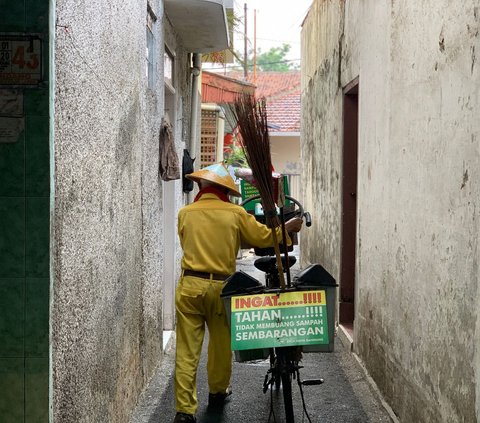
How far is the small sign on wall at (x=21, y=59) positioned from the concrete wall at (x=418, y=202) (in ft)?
6.93

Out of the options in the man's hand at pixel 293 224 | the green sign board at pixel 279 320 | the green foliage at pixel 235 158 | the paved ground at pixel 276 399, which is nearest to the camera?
the green sign board at pixel 279 320

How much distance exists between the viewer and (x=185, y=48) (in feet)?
36.0

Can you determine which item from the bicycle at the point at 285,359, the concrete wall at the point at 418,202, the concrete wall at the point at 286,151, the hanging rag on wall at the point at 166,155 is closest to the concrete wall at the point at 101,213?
the hanging rag on wall at the point at 166,155

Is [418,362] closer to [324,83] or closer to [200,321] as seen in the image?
[200,321]

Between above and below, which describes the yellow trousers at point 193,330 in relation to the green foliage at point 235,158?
below

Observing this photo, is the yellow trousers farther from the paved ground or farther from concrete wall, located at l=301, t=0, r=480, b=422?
concrete wall, located at l=301, t=0, r=480, b=422

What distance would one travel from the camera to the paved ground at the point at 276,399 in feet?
20.6

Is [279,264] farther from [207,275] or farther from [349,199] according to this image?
[349,199]

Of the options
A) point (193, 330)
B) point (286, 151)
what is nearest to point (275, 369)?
point (193, 330)

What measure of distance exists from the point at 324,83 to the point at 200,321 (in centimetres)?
596

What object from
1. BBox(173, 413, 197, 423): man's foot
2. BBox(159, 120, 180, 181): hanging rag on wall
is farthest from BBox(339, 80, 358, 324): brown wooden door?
BBox(173, 413, 197, 423): man's foot

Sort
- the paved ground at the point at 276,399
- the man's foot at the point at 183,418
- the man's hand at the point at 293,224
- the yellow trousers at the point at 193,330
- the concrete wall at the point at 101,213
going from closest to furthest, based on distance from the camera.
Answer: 1. the concrete wall at the point at 101,213
2. the man's hand at the point at 293,224
3. the man's foot at the point at 183,418
4. the yellow trousers at the point at 193,330
5. the paved ground at the point at 276,399

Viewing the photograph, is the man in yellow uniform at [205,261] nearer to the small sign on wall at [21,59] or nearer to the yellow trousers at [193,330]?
the yellow trousers at [193,330]

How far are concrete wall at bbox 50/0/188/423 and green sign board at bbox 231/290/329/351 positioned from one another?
831 mm
